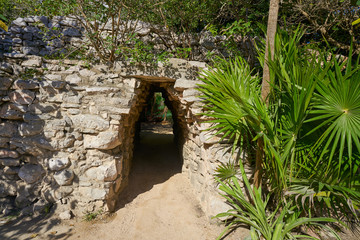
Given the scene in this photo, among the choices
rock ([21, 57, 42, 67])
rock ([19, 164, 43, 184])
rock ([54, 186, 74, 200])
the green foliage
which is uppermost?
rock ([21, 57, 42, 67])

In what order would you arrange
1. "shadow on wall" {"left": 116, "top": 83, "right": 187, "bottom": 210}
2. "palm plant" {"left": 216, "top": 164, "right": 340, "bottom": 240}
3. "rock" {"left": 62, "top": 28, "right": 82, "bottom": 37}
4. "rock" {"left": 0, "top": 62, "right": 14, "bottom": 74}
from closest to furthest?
"palm plant" {"left": 216, "top": 164, "right": 340, "bottom": 240}, "rock" {"left": 0, "top": 62, "right": 14, "bottom": 74}, "shadow on wall" {"left": 116, "top": 83, "right": 187, "bottom": 210}, "rock" {"left": 62, "top": 28, "right": 82, "bottom": 37}

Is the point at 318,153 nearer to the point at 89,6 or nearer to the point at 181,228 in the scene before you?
the point at 181,228

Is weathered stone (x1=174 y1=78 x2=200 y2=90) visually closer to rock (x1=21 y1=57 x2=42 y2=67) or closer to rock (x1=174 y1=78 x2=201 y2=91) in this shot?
rock (x1=174 y1=78 x2=201 y2=91)

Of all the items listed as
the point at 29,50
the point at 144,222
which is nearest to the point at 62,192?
the point at 144,222

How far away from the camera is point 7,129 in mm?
3164

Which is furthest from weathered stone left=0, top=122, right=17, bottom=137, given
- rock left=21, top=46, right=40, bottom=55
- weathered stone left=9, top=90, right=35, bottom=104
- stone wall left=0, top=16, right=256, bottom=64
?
rock left=21, top=46, right=40, bottom=55

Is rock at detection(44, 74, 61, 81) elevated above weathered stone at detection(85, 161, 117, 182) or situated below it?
above

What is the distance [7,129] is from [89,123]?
4.49ft

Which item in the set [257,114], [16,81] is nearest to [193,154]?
[257,114]

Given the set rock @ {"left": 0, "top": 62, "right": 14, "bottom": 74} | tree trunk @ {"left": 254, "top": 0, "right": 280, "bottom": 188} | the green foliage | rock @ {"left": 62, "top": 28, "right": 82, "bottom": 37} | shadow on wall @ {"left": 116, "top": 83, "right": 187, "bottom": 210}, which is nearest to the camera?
tree trunk @ {"left": 254, "top": 0, "right": 280, "bottom": 188}

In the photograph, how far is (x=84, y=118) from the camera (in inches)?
125

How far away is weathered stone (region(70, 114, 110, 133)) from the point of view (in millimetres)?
3166

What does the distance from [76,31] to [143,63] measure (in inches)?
90.0

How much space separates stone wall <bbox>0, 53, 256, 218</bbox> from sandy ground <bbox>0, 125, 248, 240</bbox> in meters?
0.24
